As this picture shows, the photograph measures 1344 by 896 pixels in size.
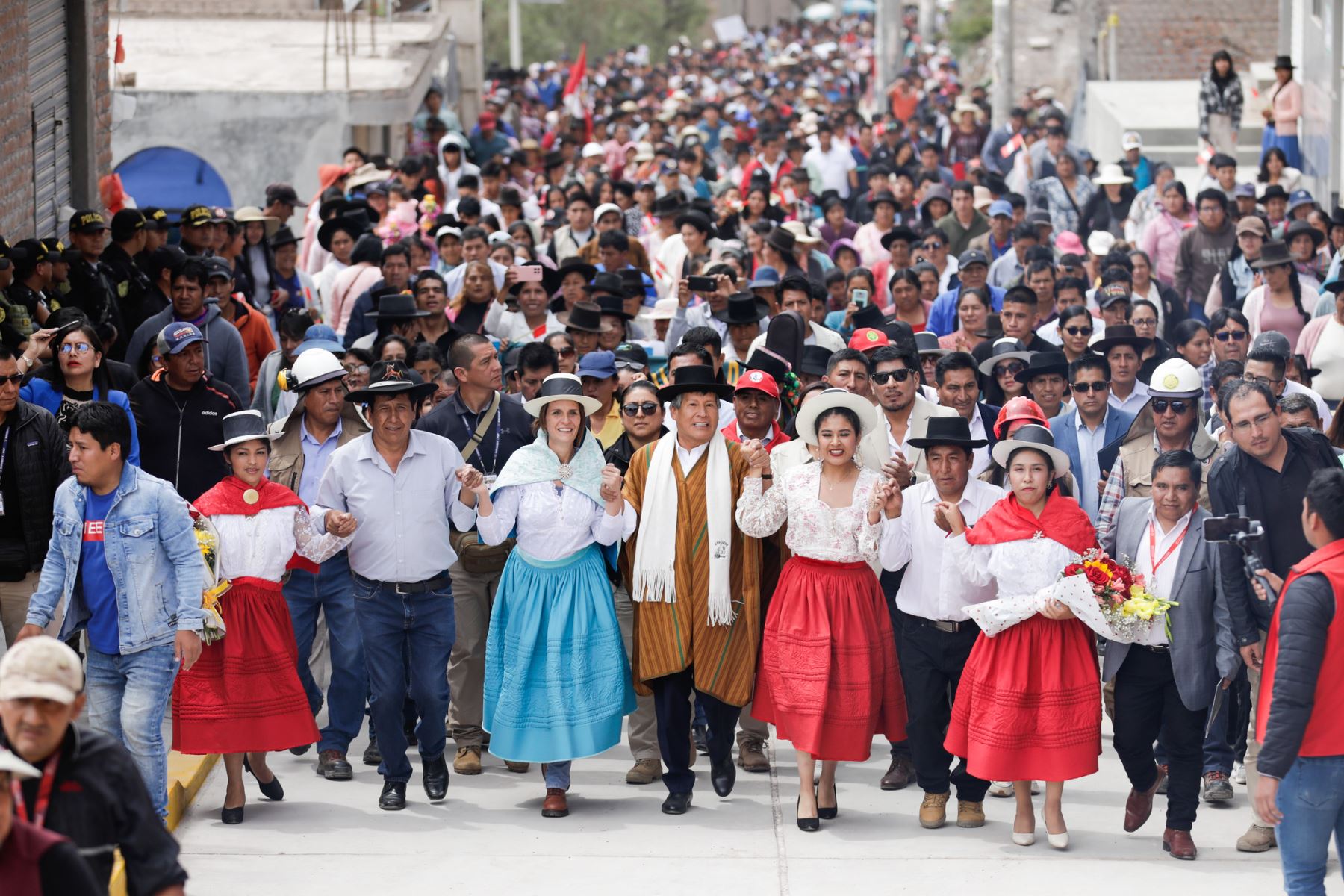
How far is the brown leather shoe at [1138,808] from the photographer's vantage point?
788 cm

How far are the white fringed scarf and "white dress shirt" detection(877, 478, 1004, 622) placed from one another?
0.73m

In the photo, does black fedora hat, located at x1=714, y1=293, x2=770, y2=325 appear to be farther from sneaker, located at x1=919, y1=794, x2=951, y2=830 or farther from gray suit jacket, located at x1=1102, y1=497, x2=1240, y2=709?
gray suit jacket, located at x1=1102, y1=497, x2=1240, y2=709

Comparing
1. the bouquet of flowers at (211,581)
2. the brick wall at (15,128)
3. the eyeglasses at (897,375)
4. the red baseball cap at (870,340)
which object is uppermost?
the brick wall at (15,128)

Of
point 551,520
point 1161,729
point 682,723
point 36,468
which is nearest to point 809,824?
point 682,723

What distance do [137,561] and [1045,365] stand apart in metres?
4.93

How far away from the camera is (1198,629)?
7.55 m

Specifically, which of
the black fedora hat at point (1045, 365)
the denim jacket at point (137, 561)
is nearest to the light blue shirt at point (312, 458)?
the denim jacket at point (137, 561)

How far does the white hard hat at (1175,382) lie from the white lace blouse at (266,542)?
3.73 metres

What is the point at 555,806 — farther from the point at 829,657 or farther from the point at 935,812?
the point at 935,812

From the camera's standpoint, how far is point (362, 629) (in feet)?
27.5

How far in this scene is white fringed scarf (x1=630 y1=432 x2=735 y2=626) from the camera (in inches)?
327

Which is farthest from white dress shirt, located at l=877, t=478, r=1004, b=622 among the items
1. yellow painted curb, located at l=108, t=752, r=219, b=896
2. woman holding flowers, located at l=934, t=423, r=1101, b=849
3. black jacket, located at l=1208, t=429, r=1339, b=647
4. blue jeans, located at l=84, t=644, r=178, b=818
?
yellow painted curb, located at l=108, t=752, r=219, b=896

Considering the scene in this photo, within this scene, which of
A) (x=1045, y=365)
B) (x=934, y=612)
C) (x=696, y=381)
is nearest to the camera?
(x=934, y=612)

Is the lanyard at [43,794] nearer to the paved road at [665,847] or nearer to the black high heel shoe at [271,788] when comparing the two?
the paved road at [665,847]
